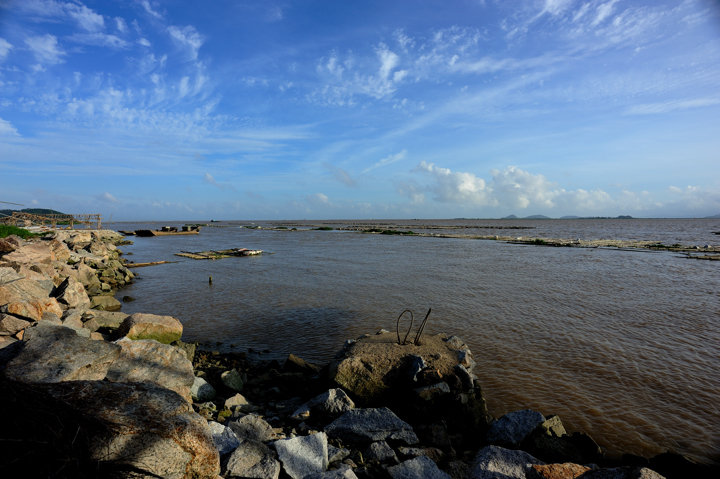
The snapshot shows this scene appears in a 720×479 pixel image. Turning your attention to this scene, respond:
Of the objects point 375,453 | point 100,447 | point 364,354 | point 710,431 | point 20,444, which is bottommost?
point 710,431

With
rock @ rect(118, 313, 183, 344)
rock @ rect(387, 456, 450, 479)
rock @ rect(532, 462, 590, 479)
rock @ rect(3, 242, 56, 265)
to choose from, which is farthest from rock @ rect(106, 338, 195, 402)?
rock @ rect(3, 242, 56, 265)

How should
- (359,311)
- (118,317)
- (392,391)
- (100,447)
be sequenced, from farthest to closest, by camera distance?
(359,311), (118,317), (392,391), (100,447)

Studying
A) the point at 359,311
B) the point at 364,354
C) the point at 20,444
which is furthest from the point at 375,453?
the point at 359,311

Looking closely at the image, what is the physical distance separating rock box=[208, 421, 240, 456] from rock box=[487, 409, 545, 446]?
434cm

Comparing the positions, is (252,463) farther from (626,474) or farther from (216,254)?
(216,254)

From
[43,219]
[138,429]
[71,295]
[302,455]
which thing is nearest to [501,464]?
[302,455]

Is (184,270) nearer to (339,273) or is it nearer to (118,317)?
(339,273)

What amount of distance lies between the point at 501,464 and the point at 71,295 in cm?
1373

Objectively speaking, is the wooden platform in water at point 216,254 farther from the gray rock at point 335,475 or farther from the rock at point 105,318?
the gray rock at point 335,475

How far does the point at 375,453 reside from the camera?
526 centimetres

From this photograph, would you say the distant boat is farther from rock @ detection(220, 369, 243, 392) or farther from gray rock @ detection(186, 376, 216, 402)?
gray rock @ detection(186, 376, 216, 402)

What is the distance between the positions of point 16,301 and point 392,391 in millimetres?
9211

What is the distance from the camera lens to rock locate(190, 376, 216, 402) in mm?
6957

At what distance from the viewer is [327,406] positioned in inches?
253
